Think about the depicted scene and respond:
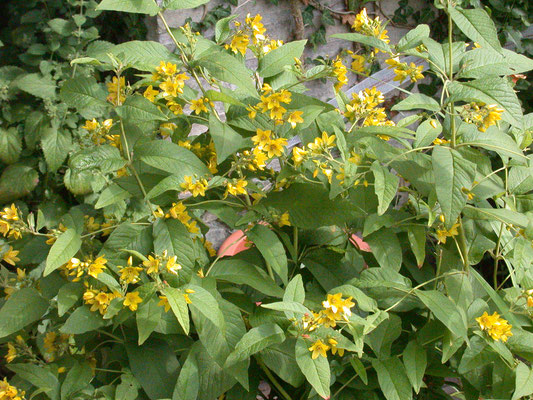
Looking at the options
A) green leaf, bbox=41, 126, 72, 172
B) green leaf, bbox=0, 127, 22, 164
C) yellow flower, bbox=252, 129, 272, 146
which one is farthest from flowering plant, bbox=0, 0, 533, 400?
green leaf, bbox=0, 127, 22, 164

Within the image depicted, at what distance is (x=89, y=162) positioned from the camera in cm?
89

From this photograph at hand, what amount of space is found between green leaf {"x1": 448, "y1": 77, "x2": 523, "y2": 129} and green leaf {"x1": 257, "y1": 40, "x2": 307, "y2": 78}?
0.27 metres

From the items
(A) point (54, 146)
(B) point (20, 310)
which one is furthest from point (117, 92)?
(A) point (54, 146)

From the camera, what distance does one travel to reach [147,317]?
84cm

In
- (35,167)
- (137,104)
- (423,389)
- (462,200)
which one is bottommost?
(35,167)

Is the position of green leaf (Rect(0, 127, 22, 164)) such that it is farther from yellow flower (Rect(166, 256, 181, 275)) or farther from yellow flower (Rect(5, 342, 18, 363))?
yellow flower (Rect(166, 256, 181, 275))

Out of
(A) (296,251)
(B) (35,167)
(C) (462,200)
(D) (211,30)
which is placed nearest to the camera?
(C) (462,200)

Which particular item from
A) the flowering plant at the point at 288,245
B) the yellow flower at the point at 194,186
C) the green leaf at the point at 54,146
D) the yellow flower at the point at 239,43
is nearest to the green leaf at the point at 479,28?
the flowering plant at the point at 288,245

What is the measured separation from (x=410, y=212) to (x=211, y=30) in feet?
5.64

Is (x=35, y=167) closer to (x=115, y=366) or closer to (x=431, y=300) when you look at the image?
(x=115, y=366)

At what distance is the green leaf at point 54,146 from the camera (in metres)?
2.22

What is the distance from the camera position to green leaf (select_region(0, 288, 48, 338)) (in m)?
0.92

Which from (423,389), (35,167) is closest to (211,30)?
(35,167)

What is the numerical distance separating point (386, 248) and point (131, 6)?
0.53 m
